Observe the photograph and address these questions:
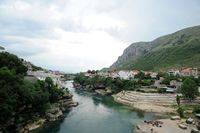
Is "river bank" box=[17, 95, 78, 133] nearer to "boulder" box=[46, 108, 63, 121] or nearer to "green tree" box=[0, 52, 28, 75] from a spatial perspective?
"boulder" box=[46, 108, 63, 121]

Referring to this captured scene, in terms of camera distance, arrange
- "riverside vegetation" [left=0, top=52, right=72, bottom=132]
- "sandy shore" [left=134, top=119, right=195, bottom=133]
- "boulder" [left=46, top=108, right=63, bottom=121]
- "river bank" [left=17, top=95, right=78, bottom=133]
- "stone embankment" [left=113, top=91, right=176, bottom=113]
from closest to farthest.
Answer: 1. "riverside vegetation" [left=0, top=52, right=72, bottom=132]
2. "river bank" [left=17, top=95, right=78, bottom=133]
3. "sandy shore" [left=134, top=119, right=195, bottom=133]
4. "boulder" [left=46, top=108, right=63, bottom=121]
5. "stone embankment" [left=113, top=91, right=176, bottom=113]

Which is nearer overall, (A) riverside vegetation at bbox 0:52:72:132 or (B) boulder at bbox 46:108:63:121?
(A) riverside vegetation at bbox 0:52:72:132

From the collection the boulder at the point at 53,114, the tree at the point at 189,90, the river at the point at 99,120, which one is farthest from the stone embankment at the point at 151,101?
the boulder at the point at 53,114

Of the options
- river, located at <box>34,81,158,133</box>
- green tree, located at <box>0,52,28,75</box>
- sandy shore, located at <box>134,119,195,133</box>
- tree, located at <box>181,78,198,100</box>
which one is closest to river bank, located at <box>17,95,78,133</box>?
river, located at <box>34,81,158,133</box>

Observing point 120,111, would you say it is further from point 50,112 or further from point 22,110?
point 22,110

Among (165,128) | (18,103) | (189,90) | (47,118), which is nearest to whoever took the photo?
(18,103)

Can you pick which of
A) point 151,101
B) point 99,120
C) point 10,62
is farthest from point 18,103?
point 151,101

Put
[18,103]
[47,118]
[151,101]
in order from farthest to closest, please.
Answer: [151,101] < [47,118] < [18,103]

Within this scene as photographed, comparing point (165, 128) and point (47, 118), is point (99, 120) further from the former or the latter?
point (165, 128)

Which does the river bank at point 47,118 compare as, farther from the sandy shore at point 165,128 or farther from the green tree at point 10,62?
the sandy shore at point 165,128
